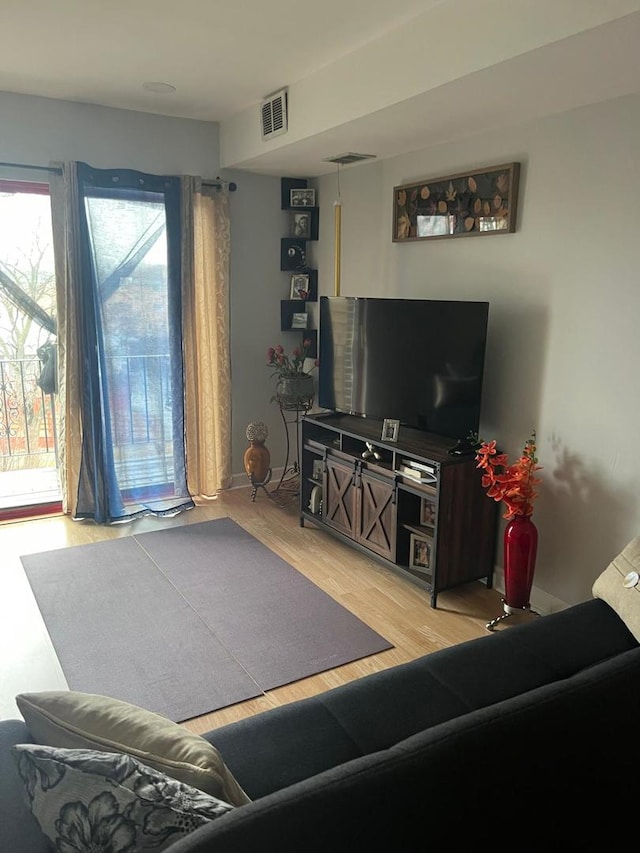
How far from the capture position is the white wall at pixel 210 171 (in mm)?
3859

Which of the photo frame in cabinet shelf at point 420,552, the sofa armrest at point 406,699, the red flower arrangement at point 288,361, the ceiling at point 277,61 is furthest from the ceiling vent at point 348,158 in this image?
the sofa armrest at point 406,699

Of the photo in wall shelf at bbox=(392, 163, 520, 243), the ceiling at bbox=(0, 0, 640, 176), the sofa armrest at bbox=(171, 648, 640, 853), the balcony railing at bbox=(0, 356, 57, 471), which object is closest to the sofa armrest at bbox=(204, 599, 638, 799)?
the sofa armrest at bbox=(171, 648, 640, 853)

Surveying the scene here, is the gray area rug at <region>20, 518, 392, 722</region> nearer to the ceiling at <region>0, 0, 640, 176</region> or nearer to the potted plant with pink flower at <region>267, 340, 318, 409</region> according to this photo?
the potted plant with pink flower at <region>267, 340, 318, 409</region>

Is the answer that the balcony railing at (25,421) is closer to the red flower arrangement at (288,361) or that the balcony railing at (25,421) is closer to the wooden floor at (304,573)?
the wooden floor at (304,573)

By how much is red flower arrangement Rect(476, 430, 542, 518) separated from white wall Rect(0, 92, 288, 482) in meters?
2.29

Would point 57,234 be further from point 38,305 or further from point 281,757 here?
point 281,757

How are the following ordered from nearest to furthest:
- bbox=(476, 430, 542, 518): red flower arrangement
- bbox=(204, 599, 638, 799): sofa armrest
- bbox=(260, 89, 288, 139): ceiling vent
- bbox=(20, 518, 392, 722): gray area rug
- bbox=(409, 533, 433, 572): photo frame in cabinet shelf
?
bbox=(204, 599, 638, 799): sofa armrest < bbox=(20, 518, 392, 722): gray area rug < bbox=(476, 430, 542, 518): red flower arrangement < bbox=(409, 533, 433, 572): photo frame in cabinet shelf < bbox=(260, 89, 288, 139): ceiling vent

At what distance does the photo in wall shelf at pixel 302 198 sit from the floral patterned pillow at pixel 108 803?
4.23 m

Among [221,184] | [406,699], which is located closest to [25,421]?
[221,184]

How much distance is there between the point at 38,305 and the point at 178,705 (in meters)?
2.82

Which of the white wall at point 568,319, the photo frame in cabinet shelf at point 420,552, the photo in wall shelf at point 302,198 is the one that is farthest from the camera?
the photo in wall shelf at point 302,198

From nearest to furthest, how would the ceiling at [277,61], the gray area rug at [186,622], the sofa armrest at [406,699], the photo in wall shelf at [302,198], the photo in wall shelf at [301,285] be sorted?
the sofa armrest at [406,699]
the ceiling at [277,61]
the gray area rug at [186,622]
the photo in wall shelf at [302,198]
the photo in wall shelf at [301,285]

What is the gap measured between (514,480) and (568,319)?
2.51 feet

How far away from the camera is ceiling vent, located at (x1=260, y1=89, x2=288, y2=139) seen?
139 inches
